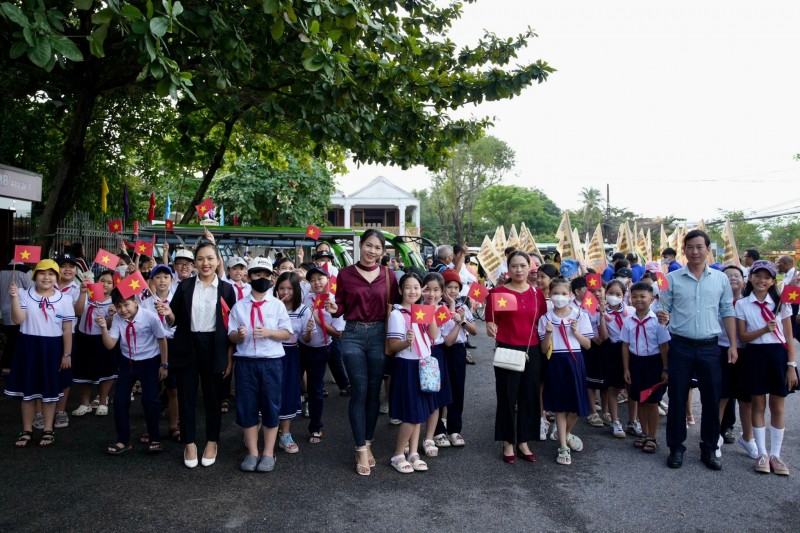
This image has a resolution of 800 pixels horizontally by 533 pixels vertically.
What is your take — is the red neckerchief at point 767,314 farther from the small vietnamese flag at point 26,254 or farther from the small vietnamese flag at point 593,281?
the small vietnamese flag at point 26,254

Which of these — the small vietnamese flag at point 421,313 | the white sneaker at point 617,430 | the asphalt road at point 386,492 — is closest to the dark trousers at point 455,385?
the asphalt road at point 386,492

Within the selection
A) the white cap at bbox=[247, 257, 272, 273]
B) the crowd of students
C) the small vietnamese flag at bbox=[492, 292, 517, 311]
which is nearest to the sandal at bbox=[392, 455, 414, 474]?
the crowd of students

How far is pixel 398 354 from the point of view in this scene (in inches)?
197

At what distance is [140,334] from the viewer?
17.2 feet

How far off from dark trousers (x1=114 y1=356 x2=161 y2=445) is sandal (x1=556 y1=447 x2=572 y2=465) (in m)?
3.44

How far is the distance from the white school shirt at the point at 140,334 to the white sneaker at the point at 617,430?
4350 mm

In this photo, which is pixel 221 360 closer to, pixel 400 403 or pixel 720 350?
pixel 400 403

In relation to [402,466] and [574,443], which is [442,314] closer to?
[402,466]

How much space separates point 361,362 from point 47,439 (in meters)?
3.01

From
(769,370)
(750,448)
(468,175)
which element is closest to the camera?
(769,370)

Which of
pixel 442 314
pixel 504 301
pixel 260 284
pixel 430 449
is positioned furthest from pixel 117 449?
pixel 504 301

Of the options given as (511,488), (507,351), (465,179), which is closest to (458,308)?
(507,351)

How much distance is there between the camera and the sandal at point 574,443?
18.1 ft

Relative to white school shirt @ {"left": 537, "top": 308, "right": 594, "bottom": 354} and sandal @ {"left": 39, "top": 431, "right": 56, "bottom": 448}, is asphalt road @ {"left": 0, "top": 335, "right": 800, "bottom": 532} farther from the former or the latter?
white school shirt @ {"left": 537, "top": 308, "right": 594, "bottom": 354}
